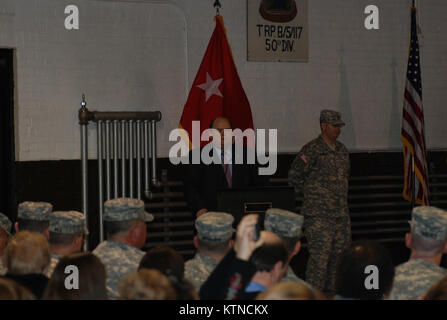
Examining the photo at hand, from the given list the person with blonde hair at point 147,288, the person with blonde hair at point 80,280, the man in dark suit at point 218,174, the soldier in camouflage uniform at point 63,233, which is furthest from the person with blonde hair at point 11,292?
the man in dark suit at point 218,174

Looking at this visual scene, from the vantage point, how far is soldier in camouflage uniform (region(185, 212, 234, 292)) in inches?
142

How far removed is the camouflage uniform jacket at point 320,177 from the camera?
6.76 m

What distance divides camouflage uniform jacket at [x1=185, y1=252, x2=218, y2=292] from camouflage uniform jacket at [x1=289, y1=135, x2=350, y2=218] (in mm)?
3228

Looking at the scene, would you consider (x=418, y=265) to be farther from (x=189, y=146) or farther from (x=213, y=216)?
(x=189, y=146)

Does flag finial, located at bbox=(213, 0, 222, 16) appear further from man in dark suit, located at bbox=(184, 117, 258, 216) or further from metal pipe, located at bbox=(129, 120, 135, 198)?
man in dark suit, located at bbox=(184, 117, 258, 216)

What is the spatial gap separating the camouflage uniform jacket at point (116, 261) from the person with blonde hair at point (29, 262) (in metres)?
0.48

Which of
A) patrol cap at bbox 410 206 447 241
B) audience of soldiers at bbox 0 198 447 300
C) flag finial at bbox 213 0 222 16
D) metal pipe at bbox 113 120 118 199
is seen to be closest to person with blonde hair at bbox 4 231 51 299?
audience of soldiers at bbox 0 198 447 300

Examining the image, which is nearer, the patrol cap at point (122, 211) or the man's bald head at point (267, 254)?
the man's bald head at point (267, 254)

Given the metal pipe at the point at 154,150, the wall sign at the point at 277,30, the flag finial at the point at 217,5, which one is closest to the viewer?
the metal pipe at the point at 154,150

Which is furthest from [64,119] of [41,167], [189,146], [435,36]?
[435,36]

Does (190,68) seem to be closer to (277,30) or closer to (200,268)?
(277,30)

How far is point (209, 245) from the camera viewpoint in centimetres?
368

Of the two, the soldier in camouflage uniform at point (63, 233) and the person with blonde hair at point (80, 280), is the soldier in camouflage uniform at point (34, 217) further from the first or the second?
the person with blonde hair at point (80, 280)

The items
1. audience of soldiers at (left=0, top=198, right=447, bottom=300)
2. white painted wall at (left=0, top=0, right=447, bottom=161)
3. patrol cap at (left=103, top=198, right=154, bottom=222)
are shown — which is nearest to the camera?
audience of soldiers at (left=0, top=198, right=447, bottom=300)
